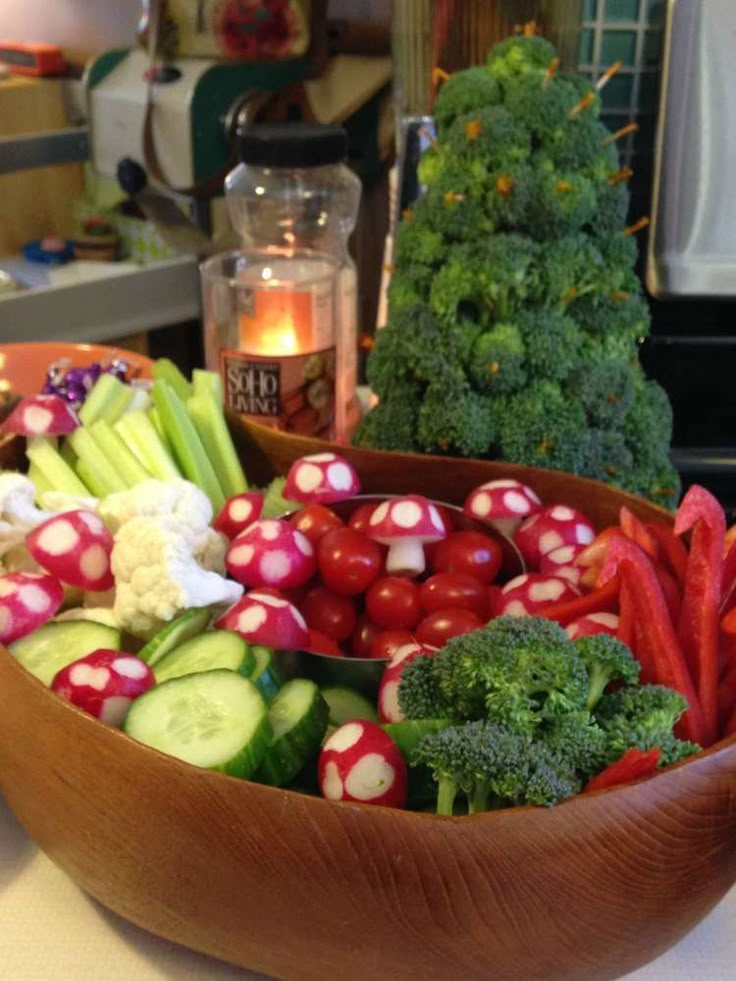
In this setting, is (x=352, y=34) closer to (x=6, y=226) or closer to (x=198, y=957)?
(x=6, y=226)

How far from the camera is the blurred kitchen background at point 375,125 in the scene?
1.10m

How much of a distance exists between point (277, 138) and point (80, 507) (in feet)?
1.65

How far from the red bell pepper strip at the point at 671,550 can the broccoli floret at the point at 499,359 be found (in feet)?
0.90

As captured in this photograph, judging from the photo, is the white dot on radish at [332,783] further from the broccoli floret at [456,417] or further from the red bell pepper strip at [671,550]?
the broccoli floret at [456,417]

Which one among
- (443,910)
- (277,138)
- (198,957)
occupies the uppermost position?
(277,138)

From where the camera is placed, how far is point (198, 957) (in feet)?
1.96

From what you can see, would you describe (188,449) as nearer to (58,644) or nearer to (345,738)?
(58,644)

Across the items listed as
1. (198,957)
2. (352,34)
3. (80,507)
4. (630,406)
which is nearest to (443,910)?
(198,957)

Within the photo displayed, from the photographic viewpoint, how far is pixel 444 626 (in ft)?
2.27

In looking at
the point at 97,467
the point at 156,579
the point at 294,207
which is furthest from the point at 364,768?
the point at 294,207

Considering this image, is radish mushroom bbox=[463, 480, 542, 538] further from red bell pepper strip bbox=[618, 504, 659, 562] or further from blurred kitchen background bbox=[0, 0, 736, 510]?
blurred kitchen background bbox=[0, 0, 736, 510]

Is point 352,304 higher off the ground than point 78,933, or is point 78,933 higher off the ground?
point 352,304

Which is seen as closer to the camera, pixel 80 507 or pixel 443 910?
pixel 443 910

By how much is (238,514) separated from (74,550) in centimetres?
15
